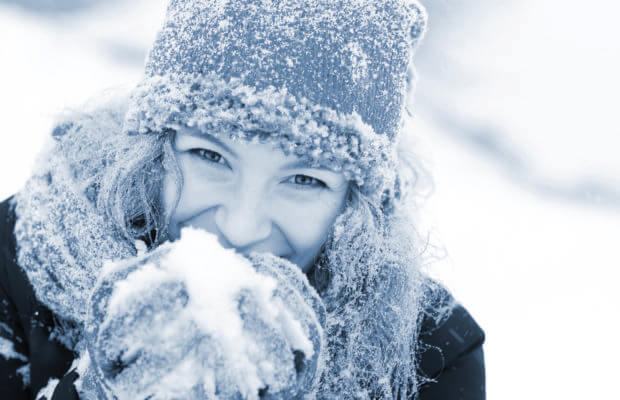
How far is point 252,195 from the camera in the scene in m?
1.12

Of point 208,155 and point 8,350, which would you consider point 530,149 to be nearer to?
point 208,155

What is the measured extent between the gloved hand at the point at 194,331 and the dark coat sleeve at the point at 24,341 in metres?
0.57

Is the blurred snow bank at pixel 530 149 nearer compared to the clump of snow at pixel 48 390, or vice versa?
the clump of snow at pixel 48 390

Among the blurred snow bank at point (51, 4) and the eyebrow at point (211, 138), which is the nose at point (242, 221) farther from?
the blurred snow bank at point (51, 4)

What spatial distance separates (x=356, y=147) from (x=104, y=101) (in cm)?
97

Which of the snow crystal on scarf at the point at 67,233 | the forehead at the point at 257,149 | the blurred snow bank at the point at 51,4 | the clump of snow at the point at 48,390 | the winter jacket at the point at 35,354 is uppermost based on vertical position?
the blurred snow bank at the point at 51,4

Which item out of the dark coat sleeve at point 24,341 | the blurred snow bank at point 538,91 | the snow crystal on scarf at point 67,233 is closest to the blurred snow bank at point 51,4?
the blurred snow bank at point 538,91

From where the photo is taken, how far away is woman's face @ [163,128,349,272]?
111 centimetres

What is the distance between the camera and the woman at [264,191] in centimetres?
108

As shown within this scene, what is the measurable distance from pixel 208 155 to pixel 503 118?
3.44 m

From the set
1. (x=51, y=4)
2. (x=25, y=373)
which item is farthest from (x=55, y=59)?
(x=25, y=373)

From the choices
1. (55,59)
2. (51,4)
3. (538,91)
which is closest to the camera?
(55,59)

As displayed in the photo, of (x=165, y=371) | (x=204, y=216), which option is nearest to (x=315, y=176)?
(x=204, y=216)

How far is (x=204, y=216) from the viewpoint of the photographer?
1.22 metres
